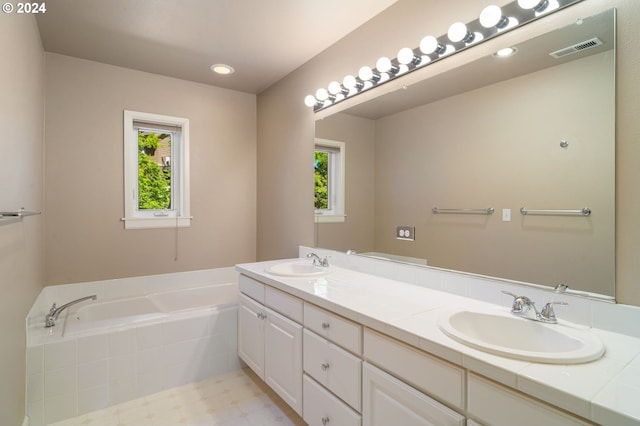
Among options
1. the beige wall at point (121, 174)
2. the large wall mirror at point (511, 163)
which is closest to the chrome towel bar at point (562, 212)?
the large wall mirror at point (511, 163)

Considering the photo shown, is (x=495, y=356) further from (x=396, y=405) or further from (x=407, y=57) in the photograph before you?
(x=407, y=57)

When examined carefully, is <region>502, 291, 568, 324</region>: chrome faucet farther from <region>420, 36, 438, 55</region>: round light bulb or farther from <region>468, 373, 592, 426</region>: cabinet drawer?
<region>420, 36, 438, 55</region>: round light bulb

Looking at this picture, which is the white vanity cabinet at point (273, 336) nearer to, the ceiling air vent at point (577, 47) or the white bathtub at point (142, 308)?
the white bathtub at point (142, 308)

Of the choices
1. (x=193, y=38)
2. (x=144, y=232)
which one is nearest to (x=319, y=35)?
(x=193, y=38)

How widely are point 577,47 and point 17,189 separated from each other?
2.71 m

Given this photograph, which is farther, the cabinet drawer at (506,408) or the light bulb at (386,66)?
the light bulb at (386,66)

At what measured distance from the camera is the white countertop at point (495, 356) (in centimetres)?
76

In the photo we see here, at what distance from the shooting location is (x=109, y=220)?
2814 millimetres

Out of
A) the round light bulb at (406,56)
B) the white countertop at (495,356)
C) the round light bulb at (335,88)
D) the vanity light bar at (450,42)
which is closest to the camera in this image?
the white countertop at (495,356)

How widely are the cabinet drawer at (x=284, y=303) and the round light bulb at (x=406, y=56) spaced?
1449 millimetres

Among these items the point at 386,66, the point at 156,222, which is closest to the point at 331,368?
the point at 386,66

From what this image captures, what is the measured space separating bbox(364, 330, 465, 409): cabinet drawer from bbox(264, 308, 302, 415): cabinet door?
1.86ft

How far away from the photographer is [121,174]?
2.85 meters

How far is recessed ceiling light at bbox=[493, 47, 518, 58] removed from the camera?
1433 millimetres
